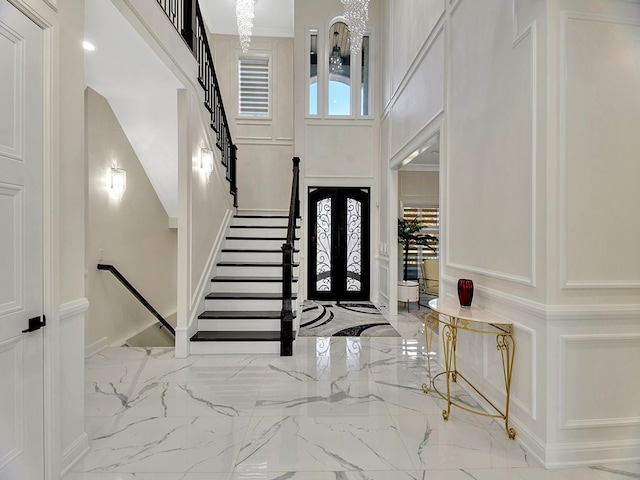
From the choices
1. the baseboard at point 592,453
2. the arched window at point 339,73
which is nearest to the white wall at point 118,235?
the arched window at point 339,73

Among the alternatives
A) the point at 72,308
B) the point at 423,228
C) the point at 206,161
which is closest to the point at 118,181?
the point at 206,161

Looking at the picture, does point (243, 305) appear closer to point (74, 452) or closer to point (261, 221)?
point (261, 221)

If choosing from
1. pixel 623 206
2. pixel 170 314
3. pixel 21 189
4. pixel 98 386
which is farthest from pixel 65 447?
pixel 170 314

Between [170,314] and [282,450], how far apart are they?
4.25 meters

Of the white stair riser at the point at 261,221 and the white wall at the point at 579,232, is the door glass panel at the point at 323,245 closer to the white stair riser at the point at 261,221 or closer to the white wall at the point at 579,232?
the white stair riser at the point at 261,221

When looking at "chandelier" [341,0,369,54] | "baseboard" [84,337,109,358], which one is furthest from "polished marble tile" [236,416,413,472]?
"chandelier" [341,0,369,54]

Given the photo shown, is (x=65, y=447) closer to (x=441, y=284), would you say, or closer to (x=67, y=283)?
(x=67, y=283)

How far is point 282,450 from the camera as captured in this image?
6.57 ft

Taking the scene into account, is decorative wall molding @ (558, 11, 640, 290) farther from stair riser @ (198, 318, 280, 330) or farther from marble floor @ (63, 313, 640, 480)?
stair riser @ (198, 318, 280, 330)

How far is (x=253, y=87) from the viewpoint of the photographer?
6934 mm

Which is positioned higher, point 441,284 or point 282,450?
point 441,284

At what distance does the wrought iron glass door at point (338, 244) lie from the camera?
251 inches

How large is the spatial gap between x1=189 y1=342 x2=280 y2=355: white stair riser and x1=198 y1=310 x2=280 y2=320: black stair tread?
1.04 feet

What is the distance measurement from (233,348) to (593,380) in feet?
9.93
